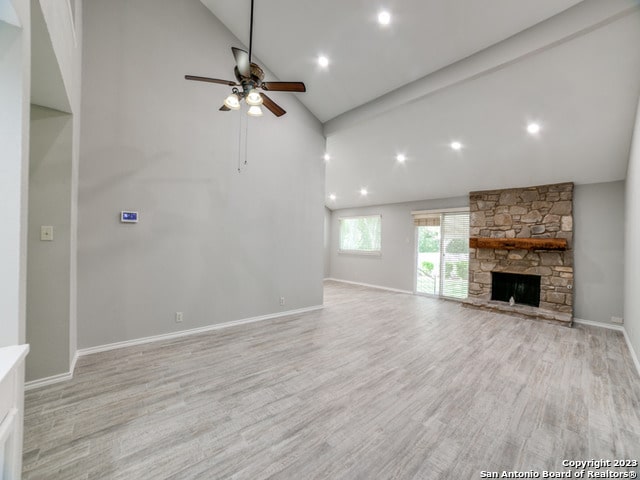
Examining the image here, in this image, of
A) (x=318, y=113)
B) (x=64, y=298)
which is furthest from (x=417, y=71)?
(x=64, y=298)

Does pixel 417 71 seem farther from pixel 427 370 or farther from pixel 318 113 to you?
pixel 427 370

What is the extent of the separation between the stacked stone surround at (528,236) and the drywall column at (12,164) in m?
6.29

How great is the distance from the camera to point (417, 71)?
3.64 meters

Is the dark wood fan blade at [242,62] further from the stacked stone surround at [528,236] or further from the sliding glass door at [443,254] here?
the sliding glass door at [443,254]

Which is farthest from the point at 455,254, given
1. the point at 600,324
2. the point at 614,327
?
the point at 614,327

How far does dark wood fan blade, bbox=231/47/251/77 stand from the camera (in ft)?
7.22

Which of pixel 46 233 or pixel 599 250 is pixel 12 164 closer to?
pixel 46 233

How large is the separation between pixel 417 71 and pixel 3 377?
4597 mm

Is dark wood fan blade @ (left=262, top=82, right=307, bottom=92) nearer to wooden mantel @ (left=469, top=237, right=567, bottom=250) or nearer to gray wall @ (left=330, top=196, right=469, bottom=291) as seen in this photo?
wooden mantel @ (left=469, top=237, right=567, bottom=250)

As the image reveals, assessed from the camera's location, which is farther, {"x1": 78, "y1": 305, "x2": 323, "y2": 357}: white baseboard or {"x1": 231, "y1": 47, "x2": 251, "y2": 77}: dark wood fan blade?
{"x1": 78, "y1": 305, "x2": 323, "y2": 357}: white baseboard

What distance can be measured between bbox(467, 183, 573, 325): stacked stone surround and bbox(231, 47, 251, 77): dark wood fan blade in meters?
5.25

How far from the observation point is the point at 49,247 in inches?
93.1

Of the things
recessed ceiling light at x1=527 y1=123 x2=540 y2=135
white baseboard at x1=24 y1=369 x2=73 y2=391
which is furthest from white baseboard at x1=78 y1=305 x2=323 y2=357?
recessed ceiling light at x1=527 y1=123 x2=540 y2=135

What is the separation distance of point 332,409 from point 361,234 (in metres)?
6.55
